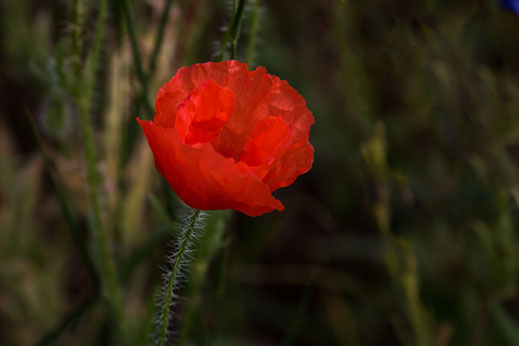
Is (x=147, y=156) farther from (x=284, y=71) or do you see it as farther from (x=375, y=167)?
(x=284, y=71)

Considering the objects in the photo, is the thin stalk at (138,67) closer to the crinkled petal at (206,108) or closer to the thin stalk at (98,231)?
the thin stalk at (98,231)

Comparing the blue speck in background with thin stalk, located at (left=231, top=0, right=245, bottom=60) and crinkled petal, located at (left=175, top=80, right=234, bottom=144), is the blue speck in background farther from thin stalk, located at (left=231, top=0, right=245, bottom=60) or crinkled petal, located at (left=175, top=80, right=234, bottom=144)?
crinkled petal, located at (left=175, top=80, right=234, bottom=144)

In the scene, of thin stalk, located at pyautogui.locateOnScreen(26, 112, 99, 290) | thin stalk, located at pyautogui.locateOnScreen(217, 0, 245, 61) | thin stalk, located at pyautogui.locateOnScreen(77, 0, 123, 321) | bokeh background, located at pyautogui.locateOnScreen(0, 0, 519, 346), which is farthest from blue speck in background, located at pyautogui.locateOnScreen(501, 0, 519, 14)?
thin stalk, located at pyautogui.locateOnScreen(26, 112, 99, 290)

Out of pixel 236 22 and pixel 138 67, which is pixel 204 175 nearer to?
pixel 236 22

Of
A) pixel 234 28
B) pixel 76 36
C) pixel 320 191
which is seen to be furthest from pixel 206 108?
pixel 320 191

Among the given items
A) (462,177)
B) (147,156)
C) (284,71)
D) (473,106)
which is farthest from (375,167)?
(284,71)

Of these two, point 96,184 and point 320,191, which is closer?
point 96,184

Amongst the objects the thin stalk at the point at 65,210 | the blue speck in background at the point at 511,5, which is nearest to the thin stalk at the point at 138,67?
the thin stalk at the point at 65,210
